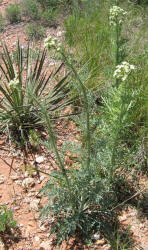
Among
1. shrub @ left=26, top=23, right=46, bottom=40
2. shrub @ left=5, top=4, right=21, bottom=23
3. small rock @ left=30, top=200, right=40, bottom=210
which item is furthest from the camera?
shrub @ left=5, top=4, right=21, bottom=23

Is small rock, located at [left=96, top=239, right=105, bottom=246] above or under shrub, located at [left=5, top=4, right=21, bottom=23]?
under

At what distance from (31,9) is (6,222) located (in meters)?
4.46

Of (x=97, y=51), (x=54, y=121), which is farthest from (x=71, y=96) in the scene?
(x=97, y=51)

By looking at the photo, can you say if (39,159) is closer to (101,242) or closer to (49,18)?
(101,242)

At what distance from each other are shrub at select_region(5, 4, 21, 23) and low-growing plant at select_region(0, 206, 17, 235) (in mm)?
4214

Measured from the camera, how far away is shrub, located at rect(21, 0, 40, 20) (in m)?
5.54

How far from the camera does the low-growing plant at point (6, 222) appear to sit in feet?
7.39

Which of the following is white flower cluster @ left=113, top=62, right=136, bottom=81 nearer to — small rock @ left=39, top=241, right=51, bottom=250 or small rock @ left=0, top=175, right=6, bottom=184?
small rock @ left=39, top=241, right=51, bottom=250

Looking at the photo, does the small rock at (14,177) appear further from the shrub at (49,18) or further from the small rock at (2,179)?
the shrub at (49,18)

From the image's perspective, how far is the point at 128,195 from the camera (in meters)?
2.66

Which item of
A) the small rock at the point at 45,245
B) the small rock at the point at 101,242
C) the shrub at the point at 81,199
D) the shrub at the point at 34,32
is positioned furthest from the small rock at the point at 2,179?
the shrub at the point at 34,32

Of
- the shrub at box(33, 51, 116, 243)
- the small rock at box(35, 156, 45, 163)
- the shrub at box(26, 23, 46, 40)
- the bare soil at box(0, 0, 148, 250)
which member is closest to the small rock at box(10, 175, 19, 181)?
the bare soil at box(0, 0, 148, 250)

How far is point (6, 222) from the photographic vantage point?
2357 mm

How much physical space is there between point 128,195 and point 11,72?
6.37ft
